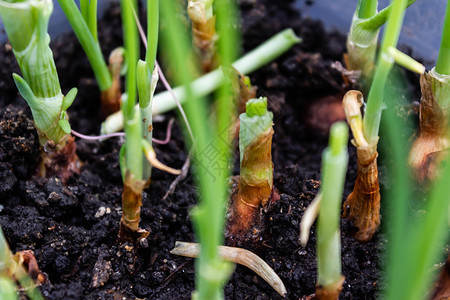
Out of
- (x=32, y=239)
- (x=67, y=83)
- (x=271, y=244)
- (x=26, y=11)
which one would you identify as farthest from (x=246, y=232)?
(x=67, y=83)

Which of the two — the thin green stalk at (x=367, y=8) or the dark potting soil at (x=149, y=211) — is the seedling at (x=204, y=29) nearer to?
the dark potting soil at (x=149, y=211)

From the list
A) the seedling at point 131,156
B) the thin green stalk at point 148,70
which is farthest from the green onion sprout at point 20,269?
the thin green stalk at point 148,70

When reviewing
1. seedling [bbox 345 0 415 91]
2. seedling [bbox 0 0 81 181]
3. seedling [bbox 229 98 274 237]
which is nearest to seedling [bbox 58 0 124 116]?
seedling [bbox 0 0 81 181]

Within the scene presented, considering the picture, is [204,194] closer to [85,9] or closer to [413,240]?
[413,240]

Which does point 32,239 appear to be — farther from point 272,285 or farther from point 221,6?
point 221,6

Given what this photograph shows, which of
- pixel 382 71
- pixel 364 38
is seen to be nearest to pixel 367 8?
pixel 364 38

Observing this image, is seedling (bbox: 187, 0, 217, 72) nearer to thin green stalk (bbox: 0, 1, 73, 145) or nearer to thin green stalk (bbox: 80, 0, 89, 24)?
thin green stalk (bbox: 80, 0, 89, 24)
